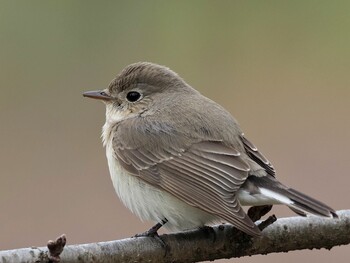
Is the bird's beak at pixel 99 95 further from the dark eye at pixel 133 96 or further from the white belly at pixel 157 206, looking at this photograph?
the white belly at pixel 157 206

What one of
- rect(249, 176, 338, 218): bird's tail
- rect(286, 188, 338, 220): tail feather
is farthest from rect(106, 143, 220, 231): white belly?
rect(286, 188, 338, 220): tail feather

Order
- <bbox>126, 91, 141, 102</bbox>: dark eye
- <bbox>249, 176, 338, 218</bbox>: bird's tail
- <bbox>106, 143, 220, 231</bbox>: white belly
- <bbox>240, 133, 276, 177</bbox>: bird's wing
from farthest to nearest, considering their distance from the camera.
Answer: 1. <bbox>126, 91, 141, 102</bbox>: dark eye
2. <bbox>240, 133, 276, 177</bbox>: bird's wing
3. <bbox>106, 143, 220, 231</bbox>: white belly
4. <bbox>249, 176, 338, 218</bbox>: bird's tail

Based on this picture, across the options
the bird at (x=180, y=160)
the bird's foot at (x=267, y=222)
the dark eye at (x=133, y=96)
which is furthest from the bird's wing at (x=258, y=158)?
the dark eye at (x=133, y=96)

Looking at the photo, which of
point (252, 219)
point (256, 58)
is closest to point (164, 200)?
point (252, 219)

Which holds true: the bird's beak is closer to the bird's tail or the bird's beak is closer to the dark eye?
the dark eye

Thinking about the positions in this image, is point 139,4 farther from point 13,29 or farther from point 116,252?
point 116,252

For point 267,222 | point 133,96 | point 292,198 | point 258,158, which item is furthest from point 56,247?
point 133,96
